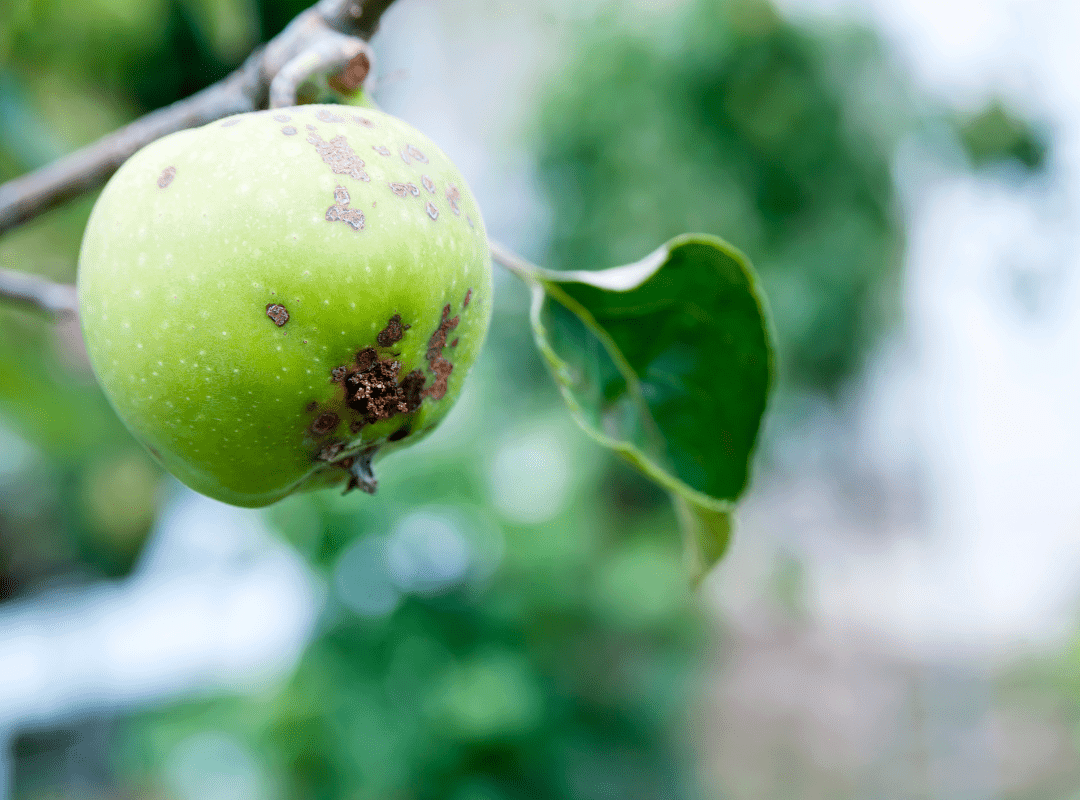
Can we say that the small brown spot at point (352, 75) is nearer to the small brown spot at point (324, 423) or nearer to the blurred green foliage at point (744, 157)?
the small brown spot at point (324, 423)

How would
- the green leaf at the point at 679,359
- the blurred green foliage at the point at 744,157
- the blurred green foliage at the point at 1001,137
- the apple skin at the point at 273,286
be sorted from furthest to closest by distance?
the blurred green foliage at the point at 1001,137, the blurred green foliage at the point at 744,157, the green leaf at the point at 679,359, the apple skin at the point at 273,286

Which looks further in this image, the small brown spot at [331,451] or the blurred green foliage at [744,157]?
the blurred green foliage at [744,157]

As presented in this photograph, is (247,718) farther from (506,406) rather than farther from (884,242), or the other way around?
(884,242)

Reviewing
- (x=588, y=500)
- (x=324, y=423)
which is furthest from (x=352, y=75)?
(x=588, y=500)

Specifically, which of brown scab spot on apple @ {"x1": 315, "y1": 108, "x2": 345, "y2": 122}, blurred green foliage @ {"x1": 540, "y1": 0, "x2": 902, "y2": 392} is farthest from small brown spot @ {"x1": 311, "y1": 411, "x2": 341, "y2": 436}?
blurred green foliage @ {"x1": 540, "y1": 0, "x2": 902, "y2": 392}

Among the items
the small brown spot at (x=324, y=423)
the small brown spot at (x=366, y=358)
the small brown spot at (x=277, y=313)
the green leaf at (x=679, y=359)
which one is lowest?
the green leaf at (x=679, y=359)

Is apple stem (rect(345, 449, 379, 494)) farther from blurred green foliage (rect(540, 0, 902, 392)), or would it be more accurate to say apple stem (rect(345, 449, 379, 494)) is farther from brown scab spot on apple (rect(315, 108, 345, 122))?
blurred green foliage (rect(540, 0, 902, 392))

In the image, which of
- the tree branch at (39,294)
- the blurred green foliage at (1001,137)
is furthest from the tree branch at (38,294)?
the blurred green foliage at (1001,137)
